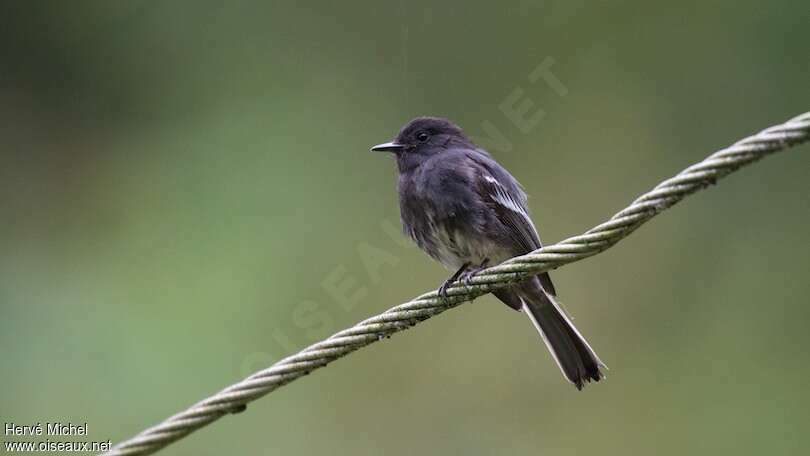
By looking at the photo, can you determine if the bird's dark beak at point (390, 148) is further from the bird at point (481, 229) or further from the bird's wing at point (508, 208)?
the bird's wing at point (508, 208)

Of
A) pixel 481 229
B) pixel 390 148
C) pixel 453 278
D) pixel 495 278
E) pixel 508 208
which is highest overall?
pixel 390 148

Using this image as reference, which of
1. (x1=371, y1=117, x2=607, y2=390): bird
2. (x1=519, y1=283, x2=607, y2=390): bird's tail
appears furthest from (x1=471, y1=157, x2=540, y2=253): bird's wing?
(x1=519, y1=283, x2=607, y2=390): bird's tail

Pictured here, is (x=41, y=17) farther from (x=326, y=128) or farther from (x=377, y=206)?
(x=377, y=206)

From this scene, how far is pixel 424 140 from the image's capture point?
5.66 metres

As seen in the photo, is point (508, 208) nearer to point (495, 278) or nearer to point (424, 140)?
point (424, 140)

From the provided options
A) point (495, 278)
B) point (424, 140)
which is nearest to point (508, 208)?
point (424, 140)

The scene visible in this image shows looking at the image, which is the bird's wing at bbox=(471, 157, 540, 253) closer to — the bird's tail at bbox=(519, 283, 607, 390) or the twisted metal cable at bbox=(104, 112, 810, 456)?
the bird's tail at bbox=(519, 283, 607, 390)

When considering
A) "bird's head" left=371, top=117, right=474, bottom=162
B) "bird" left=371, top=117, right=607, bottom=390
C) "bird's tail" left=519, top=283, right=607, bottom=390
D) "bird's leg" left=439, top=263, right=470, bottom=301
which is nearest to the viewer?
"bird's leg" left=439, top=263, right=470, bottom=301

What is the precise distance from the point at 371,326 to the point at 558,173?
5625 mm

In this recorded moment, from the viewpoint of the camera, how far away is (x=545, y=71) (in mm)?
9117

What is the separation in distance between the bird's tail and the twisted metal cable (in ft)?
4.64

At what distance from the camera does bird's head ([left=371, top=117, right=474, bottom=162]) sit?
5516 millimetres

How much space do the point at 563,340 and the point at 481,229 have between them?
828 millimetres

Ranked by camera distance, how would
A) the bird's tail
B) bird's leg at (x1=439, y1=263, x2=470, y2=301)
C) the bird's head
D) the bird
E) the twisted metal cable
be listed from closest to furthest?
1. the twisted metal cable
2. bird's leg at (x1=439, y1=263, x2=470, y2=301)
3. the bird
4. the bird's tail
5. the bird's head
